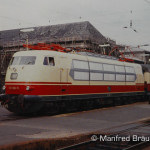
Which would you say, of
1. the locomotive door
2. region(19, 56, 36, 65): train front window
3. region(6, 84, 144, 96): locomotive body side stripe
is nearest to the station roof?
region(6, 84, 144, 96): locomotive body side stripe

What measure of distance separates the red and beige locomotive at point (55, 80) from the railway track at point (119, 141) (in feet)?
18.0

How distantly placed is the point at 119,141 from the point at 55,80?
694cm

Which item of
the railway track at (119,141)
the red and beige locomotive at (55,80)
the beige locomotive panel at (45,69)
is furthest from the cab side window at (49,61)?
the railway track at (119,141)

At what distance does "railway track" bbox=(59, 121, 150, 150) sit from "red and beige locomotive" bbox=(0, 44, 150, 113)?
18.0 ft

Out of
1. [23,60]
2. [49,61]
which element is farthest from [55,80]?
[23,60]

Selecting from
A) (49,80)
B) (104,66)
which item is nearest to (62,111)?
(49,80)

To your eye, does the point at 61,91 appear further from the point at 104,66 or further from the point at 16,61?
the point at 104,66

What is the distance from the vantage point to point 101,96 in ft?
67.7

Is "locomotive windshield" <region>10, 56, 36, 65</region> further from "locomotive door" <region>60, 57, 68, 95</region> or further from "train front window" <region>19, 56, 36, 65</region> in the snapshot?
"locomotive door" <region>60, 57, 68, 95</region>

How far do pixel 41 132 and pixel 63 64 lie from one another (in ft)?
22.0

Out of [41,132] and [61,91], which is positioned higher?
[61,91]

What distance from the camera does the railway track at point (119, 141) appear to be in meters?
8.98

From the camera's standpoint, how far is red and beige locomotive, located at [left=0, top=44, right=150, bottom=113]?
49.7 ft

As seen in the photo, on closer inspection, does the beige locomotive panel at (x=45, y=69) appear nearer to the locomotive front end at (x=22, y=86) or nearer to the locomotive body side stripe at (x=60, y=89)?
the locomotive front end at (x=22, y=86)
